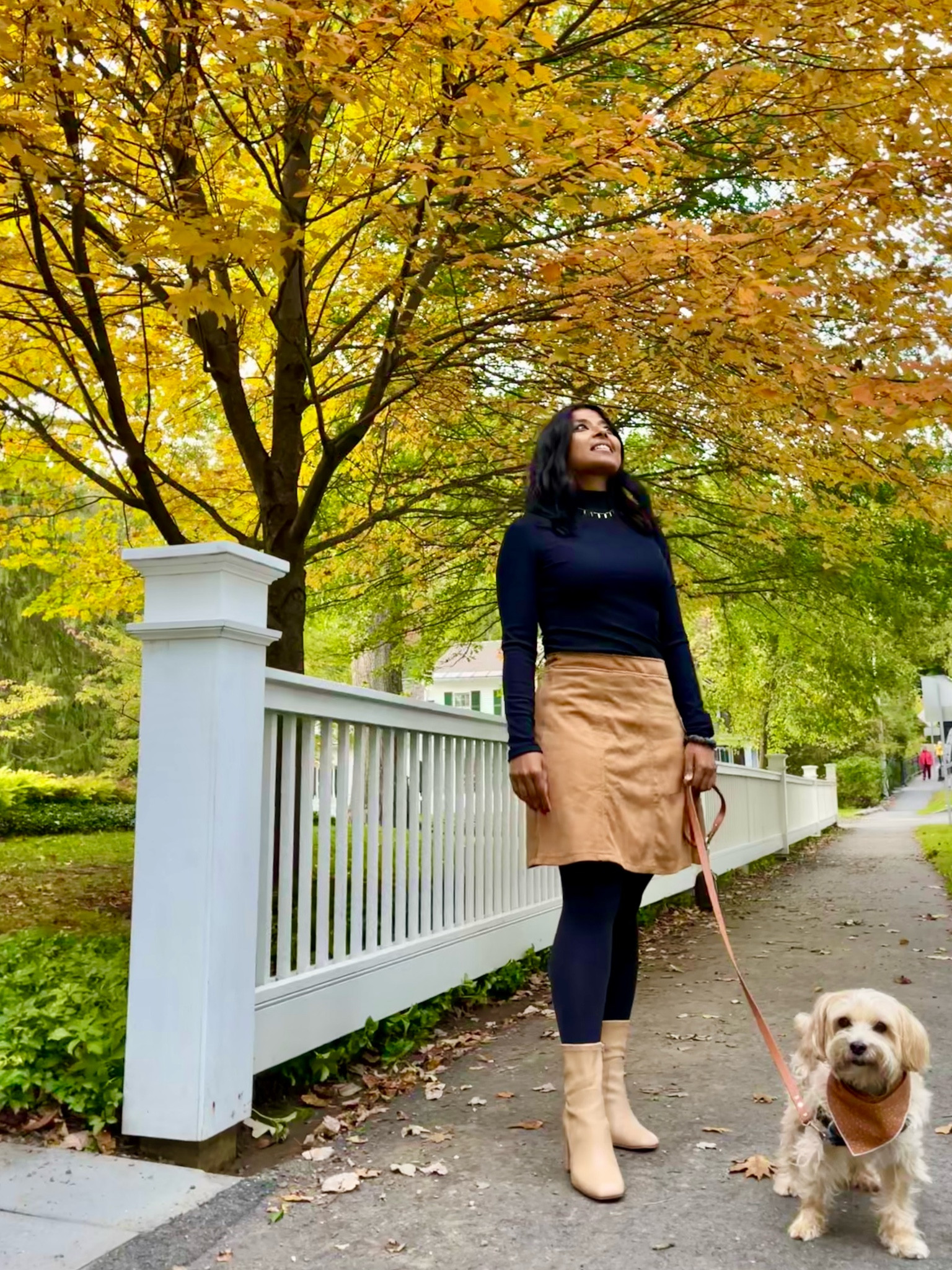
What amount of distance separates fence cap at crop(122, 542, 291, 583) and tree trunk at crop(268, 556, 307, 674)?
8.37ft

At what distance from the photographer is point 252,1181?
2629 mm

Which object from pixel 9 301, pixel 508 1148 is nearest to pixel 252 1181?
pixel 508 1148

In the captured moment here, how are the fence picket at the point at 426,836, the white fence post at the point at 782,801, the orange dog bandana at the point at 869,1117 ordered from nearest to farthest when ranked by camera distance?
the orange dog bandana at the point at 869,1117 < the fence picket at the point at 426,836 < the white fence post at the point at 782,801

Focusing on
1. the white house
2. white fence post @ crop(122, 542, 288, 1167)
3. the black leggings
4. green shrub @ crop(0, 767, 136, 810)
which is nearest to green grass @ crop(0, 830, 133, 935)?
green shrub @ crop(0, 767, 136, 810)

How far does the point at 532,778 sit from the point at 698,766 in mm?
507

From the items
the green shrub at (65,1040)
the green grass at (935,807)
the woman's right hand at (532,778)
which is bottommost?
the green grass at (935,807)

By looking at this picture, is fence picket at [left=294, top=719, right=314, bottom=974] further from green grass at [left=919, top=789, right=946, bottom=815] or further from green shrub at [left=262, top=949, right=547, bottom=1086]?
green grass at [left=919, top=789, right=946, bottom=815]

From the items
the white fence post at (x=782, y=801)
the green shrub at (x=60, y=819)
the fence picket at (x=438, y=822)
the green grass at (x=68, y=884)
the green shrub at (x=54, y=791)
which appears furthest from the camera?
the white fence post at (x=782, y=801)

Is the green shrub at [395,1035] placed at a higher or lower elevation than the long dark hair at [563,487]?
lower

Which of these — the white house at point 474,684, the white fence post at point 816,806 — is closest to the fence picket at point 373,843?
the white fence post at point 816,806

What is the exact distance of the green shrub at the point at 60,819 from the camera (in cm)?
1311

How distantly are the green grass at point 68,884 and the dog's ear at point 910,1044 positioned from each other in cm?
344

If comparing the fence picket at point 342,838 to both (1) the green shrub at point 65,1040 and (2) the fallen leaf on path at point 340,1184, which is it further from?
(2) the fallen leaf on path at point 340,1184

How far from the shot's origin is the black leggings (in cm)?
270
